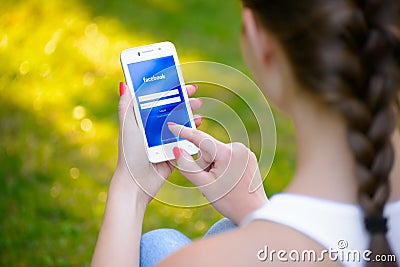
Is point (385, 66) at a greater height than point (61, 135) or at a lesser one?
greater

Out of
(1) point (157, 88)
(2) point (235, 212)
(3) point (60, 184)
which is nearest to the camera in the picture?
(2) point (235, 212)

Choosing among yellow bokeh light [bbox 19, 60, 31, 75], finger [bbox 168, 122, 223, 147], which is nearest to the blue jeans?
finger [bbox 168, 122, 223, 147]

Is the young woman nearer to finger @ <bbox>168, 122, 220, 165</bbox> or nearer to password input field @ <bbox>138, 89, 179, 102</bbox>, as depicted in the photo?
finger @ <bbox>168, 122, 220, 165</bbox>

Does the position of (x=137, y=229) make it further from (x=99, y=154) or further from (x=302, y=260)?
(x=99, y=154)

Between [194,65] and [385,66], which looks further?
[194,65]

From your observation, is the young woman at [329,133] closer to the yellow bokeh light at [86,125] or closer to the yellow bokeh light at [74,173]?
the yellow bokeh light at [74,173]

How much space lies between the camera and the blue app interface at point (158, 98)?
146 cm

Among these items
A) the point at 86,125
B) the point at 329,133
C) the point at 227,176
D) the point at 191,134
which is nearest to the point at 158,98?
the point at 191,134

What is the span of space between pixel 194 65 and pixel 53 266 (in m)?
0.88

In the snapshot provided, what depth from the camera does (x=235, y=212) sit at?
136cm

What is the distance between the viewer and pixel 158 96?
1.47m

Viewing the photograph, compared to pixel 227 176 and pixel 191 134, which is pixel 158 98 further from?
pixel 227 176

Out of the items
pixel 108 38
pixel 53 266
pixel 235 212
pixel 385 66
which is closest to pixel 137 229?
pixel 235 212

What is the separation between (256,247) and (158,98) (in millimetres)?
590
